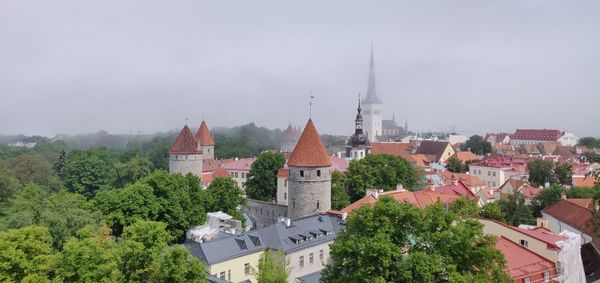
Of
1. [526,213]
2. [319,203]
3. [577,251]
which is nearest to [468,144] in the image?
[526,213]

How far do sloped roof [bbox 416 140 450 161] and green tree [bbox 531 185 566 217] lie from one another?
4860 centimetres

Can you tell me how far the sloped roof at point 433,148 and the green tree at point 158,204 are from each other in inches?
2459

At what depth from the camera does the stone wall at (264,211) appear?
1462 inches

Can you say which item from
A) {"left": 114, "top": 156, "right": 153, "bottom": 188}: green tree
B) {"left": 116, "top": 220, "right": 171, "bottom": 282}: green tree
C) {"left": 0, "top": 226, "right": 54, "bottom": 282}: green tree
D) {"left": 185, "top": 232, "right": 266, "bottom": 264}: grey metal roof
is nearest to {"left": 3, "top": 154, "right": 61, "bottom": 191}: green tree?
{"left": 114, "top": 156, "right": 153, "bottom": 188}: green tree

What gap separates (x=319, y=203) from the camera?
110 ft

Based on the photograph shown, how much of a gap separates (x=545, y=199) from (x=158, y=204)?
90.3ft

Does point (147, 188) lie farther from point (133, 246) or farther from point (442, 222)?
point (442, 222)

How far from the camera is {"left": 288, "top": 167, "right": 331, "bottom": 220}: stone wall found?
110 feet

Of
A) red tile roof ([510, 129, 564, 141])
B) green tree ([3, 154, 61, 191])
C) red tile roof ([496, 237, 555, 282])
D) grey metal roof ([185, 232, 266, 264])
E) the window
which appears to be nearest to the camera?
red tile roof ([496, 237, 555, 282])

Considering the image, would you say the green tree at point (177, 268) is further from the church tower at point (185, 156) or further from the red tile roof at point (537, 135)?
the red tile roof at point (537, 135)

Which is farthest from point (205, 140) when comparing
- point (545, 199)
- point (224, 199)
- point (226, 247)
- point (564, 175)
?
point (564, 175)

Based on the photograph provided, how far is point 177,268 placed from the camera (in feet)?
51.3

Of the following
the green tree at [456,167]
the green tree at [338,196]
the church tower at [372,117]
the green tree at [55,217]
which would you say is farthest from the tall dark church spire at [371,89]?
the green tree at [55,217]

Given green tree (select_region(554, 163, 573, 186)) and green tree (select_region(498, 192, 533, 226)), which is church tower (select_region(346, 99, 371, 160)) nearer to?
green tree (select_region(554, 163, 573, 186))
